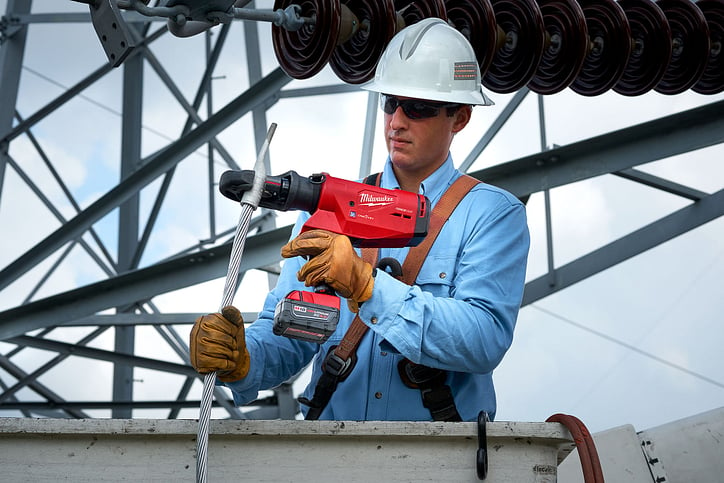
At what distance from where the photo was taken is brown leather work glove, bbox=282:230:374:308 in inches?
89.4

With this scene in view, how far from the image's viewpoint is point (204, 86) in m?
8.31

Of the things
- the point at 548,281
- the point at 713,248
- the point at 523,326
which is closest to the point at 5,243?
the point at 523,326

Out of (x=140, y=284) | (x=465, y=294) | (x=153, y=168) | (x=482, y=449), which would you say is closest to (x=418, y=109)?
(x=465, y=294)

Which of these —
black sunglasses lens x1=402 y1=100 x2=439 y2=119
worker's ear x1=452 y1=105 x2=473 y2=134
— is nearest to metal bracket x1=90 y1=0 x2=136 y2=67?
black sunglasses lens x1=402 y1=100 x2=439 y2=119

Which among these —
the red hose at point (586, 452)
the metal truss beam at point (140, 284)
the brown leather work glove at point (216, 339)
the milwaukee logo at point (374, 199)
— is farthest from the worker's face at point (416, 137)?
the metal truss beam at point (140, 284)

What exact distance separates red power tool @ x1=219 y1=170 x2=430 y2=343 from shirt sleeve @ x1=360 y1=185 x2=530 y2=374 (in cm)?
13

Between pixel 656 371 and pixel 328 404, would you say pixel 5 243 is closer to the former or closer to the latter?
pixel 656 371

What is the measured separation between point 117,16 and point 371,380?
1114mm

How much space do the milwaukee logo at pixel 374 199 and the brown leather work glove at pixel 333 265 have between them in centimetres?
19

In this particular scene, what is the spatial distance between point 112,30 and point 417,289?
→ 996 millimetres

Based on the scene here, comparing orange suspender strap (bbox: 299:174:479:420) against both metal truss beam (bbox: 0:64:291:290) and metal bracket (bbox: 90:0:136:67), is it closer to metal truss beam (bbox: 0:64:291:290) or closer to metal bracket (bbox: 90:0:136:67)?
metal bracket (bbox: 90:0:136:67)

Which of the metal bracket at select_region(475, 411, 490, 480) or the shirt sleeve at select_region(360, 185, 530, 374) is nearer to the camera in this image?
the metal bracket at select_region(475, 411, 490, 480)

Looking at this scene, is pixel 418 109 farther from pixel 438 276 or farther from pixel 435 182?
pixel 438 276

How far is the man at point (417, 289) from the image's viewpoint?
234 centimetres
